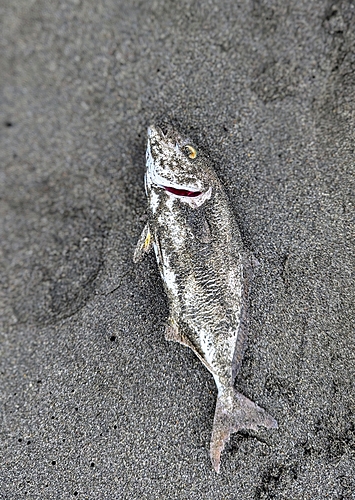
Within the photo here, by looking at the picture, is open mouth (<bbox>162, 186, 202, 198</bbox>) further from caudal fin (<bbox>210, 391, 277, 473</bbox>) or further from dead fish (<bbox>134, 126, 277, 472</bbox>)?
caudal fin (<bbox>210, 391, 277, 473</bbox>)

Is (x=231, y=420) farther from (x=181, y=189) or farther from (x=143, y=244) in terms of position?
(x=181, y=189)

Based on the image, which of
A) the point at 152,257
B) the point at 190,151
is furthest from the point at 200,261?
the point at 190,151

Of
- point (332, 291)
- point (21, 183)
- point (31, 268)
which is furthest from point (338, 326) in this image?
point (21, 183)

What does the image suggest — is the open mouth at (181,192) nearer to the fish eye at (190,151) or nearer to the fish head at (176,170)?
the fish head at (176,170)

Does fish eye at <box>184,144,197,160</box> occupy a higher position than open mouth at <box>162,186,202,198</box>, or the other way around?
fish eye at <box>184,144,197,160</box>

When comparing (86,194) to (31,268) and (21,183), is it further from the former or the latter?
(31,268)

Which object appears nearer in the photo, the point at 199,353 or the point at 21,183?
the point at 199,353

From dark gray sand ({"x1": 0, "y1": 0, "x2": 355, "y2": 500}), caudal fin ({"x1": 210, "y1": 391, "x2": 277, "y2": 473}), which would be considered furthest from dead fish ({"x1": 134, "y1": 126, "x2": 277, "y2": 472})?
dark gray sand ({"x1": 0, "y1": 0, "x2": 355, "y2": 500})
